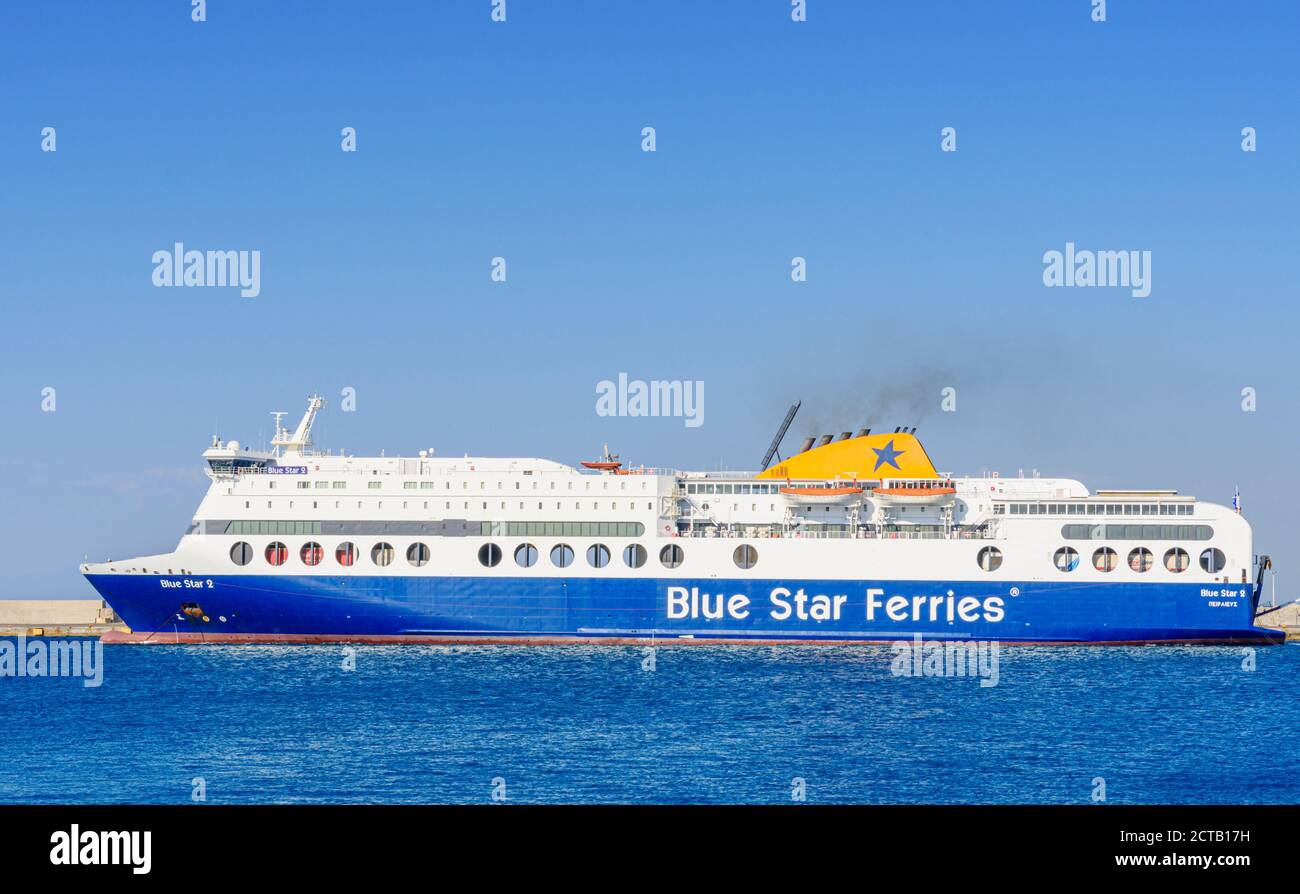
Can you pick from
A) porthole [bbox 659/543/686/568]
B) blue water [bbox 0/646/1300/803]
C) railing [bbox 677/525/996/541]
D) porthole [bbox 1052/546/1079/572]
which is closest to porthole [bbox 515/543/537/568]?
blue water [bbox 0/646/1300/803]

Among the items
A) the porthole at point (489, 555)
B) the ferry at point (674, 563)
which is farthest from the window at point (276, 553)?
the porthole at point (489, 555)

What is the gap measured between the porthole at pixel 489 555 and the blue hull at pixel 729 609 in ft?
1.87

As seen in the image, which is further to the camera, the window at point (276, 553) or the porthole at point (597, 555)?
the window at point (276, 553)

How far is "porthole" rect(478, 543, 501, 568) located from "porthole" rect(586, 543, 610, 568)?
2.99 metres

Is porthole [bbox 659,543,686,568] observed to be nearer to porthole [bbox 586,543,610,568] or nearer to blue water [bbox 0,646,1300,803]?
porthole [bbox 586,543,610,568]

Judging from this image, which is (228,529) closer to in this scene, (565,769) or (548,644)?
(548,644)

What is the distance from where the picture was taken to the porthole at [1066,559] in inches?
1820

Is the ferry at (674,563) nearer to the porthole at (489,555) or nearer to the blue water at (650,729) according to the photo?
the porthole at (489,555)

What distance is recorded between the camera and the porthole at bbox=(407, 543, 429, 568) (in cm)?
4691

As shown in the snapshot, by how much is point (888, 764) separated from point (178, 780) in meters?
12.8

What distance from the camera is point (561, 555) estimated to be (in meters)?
46.7

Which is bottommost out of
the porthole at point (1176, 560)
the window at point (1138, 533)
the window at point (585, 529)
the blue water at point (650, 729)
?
the blue water at point (650, 729)
